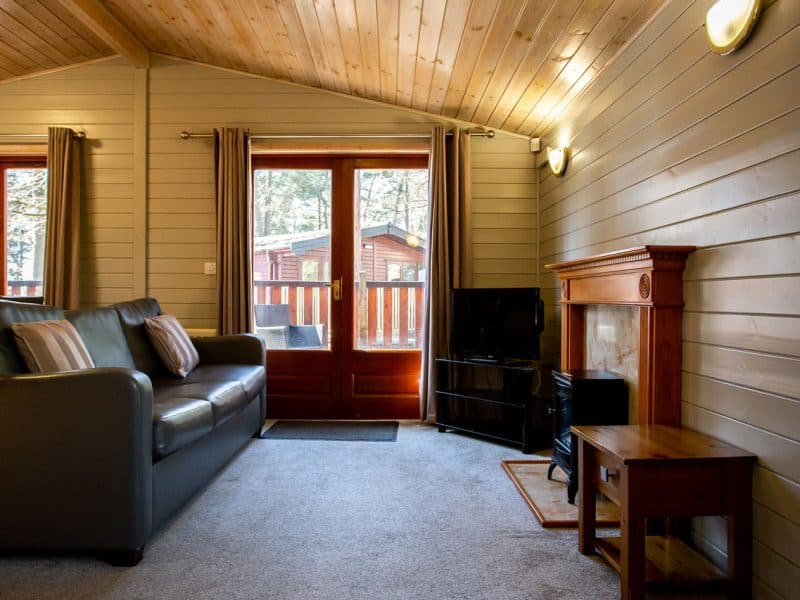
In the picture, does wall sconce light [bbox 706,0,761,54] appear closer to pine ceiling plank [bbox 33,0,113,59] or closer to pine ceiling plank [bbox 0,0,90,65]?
pine ceiling plank [bbox 33,0,113,59]

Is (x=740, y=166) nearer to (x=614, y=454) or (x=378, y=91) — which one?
(x=614, y=454)

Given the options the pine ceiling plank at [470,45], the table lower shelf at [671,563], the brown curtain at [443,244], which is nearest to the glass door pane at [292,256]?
the brown curtain at [443,244]

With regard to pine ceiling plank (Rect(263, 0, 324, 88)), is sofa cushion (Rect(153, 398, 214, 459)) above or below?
below

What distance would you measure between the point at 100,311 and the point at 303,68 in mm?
2261

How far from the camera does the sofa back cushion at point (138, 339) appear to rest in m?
2.89

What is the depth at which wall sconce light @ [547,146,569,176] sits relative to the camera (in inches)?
128

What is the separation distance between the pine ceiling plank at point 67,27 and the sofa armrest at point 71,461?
2777 millimetres

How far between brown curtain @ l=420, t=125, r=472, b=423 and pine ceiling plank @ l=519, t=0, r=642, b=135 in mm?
620

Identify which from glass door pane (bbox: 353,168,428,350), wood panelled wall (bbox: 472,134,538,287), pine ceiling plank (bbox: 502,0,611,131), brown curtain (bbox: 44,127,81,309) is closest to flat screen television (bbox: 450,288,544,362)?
wood panelled wall (bbox: 472,134,538,287)

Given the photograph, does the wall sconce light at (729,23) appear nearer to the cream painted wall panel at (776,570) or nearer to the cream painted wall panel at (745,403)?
the cream painted wall panel at (745,403)

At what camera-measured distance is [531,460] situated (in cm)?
298

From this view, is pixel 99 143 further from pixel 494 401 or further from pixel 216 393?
pixel 494 401

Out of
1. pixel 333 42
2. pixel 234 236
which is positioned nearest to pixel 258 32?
pixel 333 42

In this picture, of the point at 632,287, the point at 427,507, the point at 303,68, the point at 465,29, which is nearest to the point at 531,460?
the point at 427,507
